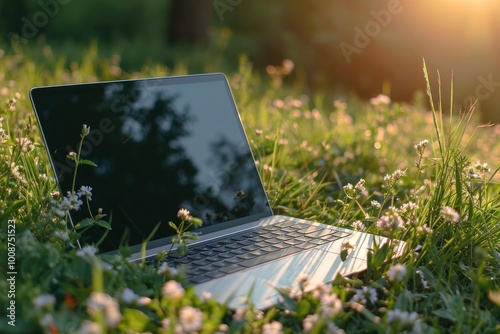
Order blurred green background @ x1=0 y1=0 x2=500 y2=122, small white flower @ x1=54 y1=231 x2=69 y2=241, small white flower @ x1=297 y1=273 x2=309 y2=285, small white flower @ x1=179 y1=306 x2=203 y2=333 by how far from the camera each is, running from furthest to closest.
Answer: blurred green background @ x1=0 y1=0 x2=500 y2=122 < small white flower @ x1=54 y1=231 x2=69 y2=241 < small white flower @ x1=297 y1=273 x2=309 y2=285 < small white flower @ x1=179 y1=306 x2=203 y2=333

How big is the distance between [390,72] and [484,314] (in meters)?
11.7

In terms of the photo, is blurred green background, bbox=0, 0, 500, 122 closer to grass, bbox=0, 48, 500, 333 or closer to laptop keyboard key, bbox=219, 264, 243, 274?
grass, bbox=0, 48, 500, 333

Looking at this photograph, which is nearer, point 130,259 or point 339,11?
point 130,259

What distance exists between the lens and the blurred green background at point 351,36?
1222 cm

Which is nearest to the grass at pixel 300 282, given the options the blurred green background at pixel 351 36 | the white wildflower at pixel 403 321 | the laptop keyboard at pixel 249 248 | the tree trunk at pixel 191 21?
the white wildflower at pixel 403 321

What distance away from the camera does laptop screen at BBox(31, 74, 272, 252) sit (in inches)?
72.7

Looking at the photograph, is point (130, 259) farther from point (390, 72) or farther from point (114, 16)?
point (114, 16)

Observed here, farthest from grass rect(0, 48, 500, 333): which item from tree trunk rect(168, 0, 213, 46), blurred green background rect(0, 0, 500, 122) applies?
blurred green background rect(0, 0, 500, 122)

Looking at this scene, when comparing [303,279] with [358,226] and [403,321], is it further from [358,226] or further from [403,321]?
[358,226]

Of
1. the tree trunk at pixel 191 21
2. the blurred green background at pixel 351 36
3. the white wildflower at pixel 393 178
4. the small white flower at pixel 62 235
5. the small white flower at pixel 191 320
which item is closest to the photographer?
the small white flower at pixel 191 320

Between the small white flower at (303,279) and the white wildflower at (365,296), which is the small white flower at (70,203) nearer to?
the small white flower at (303,279)

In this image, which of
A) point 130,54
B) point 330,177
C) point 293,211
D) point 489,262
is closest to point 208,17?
point 130,54

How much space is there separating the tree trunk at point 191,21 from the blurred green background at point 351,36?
5.27 feet

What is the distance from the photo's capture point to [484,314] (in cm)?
168
